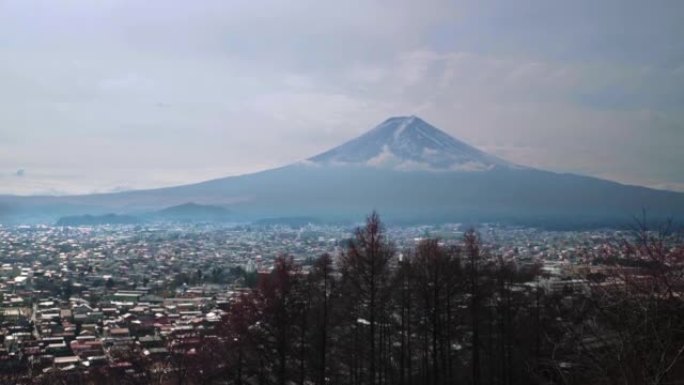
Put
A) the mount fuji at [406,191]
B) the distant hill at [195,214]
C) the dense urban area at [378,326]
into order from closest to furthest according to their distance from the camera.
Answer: the dense urban area at [378,326] < the mount fuji at [406,191] < the distant hill at [195,214]

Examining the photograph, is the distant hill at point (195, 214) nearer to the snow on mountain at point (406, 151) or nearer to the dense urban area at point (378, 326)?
the snow on mountain at point (406, 151)

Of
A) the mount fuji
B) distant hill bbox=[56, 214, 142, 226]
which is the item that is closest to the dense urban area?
the mount fuji

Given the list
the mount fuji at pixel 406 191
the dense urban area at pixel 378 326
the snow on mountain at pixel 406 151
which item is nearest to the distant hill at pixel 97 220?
the mount fuji at pixel 406 191

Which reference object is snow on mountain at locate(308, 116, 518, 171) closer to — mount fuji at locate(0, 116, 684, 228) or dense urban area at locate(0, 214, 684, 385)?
mount fuji at locate(0, 116, 684, 228)

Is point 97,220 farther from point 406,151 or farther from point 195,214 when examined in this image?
point 406,151

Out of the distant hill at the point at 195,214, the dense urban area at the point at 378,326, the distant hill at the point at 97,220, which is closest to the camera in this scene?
the dense urban area at the point at 378,326
